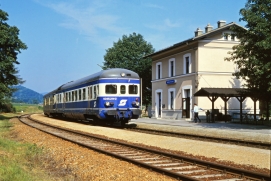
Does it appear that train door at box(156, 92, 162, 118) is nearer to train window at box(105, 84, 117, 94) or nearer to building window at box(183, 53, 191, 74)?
building window at box(183, 53, 191, 74)

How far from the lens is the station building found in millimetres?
30250

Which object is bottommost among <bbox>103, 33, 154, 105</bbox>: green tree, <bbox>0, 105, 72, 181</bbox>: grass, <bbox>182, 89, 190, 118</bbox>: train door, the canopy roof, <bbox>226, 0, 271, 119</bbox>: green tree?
<bbox>0, 105, 72, 181</bbox>: grass

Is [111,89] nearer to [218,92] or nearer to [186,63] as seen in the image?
[218,92]

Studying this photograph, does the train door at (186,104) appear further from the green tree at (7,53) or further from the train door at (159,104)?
the green tree at (7,53)

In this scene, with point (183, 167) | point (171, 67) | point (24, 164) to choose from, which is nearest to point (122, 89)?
point (24, 164)

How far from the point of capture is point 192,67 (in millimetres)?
31141

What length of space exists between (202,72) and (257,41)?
11.6 m

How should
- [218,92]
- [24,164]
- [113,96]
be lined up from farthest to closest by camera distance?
[218,92], [113,96], [24,164]

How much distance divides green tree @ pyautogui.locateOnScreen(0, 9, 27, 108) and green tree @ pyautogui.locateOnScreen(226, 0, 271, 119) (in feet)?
60.6

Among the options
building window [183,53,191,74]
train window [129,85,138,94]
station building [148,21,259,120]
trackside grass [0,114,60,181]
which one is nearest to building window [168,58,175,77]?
station building [148,21,259,120]

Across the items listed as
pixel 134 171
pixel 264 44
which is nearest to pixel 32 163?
pixel 134 171

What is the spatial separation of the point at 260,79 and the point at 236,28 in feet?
10.5

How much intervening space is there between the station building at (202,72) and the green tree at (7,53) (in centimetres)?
1376

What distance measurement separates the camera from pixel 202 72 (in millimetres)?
30234
